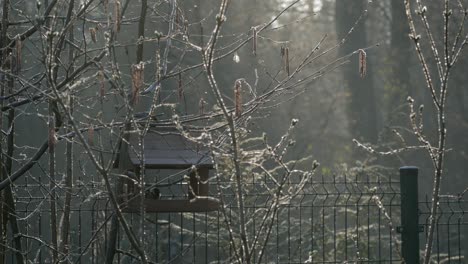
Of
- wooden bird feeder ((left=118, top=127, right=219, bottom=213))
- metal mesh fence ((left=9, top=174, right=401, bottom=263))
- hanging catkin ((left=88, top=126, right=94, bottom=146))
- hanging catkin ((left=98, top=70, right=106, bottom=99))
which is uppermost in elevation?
hanging catkin ((left=98, top=70, right=106, bottom=99))

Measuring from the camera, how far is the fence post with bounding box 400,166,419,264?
6.30 metres

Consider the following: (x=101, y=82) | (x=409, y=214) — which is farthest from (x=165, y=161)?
(x=409, y=214)

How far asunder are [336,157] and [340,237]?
11914 mm

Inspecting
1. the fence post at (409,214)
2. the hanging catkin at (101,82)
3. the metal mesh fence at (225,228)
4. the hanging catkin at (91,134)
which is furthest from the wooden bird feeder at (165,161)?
the fence post at (409,214)

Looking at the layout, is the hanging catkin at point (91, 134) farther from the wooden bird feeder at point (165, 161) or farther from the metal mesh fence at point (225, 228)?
the wooden bird feeder at point (165, 161)

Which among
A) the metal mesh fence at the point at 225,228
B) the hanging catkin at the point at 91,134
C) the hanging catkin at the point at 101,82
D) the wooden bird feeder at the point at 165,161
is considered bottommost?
the metal mesh fence at the point at 225,228

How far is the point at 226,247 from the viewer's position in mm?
9859

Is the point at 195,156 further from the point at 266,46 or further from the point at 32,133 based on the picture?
the point at 266,46

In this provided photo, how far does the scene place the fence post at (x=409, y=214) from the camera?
20.7 ft

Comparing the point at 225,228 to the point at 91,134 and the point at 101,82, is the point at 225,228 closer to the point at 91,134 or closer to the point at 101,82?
the point at 101,82

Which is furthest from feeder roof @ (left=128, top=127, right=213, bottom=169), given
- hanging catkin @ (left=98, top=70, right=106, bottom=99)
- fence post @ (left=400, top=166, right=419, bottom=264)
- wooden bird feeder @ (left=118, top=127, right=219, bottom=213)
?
fence post @ (left=400, top=166, right=419, bottom=264)

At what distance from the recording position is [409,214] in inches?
249

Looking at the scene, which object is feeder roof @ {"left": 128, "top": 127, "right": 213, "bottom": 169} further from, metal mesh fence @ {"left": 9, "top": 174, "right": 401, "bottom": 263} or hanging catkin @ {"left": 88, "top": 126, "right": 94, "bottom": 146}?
hanging catkin @ {"left": 88, "top": 126, "right": 94, "bottom": 146}

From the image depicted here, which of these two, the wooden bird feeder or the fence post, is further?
the fence post
